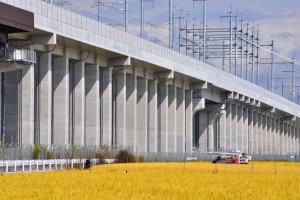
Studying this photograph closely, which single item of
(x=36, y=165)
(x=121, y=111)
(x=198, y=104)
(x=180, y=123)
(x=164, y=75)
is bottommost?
(x=36, y=165)

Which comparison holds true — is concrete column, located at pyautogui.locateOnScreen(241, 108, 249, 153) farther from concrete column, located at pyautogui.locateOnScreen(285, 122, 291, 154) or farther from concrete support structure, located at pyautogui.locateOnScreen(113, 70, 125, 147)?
concrete support structure, located at pyautogui.locateOnScreen(113, 70, 125, 147)

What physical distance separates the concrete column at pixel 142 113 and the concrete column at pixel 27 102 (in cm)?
3217

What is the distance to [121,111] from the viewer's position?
89.2m

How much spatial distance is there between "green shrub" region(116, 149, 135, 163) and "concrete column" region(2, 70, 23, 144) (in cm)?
1910

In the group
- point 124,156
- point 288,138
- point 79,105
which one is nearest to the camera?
point 79,105

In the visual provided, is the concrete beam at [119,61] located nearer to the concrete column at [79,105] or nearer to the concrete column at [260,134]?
the concrete column at [79,105]

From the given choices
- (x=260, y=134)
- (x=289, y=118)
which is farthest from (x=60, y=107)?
(x=289, y=118)

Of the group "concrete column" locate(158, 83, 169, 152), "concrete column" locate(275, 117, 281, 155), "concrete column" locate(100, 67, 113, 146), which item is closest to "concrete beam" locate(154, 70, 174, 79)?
"concrete column" locate(158, 83, 169, 152)

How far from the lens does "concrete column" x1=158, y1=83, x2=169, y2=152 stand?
345 ft

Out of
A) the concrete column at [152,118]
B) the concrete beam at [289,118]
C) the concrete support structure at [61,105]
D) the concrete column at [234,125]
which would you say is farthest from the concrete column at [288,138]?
the concrete support structure at [61,105]

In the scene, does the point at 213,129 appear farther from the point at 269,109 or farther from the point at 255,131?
the point at 255,131

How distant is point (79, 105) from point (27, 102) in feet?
42.5

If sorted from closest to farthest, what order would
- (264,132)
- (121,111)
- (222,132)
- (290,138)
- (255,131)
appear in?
(121,111), (222,132), (255,131), (264,132), (290,138)

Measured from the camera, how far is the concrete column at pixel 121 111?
8925cm
